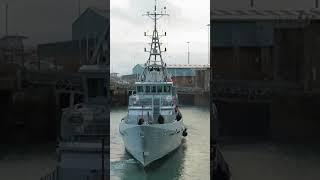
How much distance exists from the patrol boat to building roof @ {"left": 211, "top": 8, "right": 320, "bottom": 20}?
42.5 ft

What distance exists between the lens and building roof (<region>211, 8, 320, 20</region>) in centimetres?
439

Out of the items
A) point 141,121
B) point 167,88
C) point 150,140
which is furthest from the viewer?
point 150,140

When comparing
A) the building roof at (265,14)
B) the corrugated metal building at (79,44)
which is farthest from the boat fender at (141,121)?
the building roof at (265,14)

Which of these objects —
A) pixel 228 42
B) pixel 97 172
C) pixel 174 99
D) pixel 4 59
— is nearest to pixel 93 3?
pixel 4 59

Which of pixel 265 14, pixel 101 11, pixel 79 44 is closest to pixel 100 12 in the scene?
pixel 101 11

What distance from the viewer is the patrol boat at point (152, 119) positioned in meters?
18.0

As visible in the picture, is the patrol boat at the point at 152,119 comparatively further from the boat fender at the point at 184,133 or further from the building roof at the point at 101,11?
the building roof at the point at 101,11

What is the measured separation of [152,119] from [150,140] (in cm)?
89

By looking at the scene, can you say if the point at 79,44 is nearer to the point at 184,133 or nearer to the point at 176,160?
the point at 176,160

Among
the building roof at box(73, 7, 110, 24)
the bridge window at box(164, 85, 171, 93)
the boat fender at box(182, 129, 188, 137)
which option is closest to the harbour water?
the boat fender at box(182, 129, 188, 137)

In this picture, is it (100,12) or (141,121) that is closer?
(100,12)

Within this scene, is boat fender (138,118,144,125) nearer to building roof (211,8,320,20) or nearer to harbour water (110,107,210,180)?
harbour water (110,107,210,180)

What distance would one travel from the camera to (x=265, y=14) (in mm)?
4445

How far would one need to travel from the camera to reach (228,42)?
4449 mm
